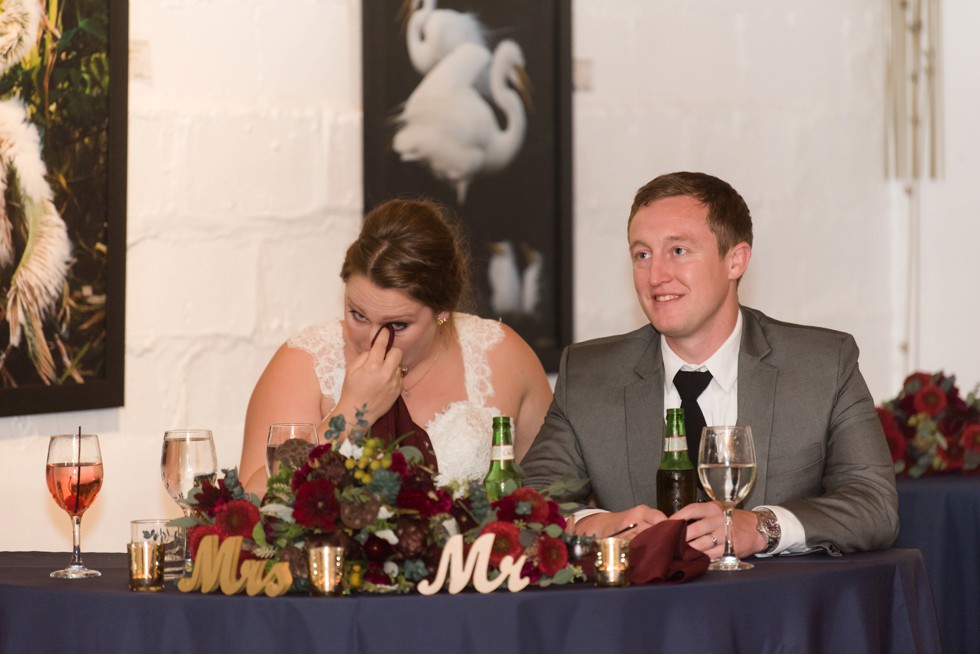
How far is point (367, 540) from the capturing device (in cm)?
177

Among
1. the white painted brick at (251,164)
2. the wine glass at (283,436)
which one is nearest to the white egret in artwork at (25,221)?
the white painted brick at (251,164)

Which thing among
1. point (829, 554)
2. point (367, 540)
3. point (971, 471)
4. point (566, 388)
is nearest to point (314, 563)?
point (367, 540)

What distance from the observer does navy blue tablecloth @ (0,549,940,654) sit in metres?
1.72

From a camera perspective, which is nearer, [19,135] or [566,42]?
[19,135]

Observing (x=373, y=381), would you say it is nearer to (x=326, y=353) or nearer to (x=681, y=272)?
(x=326, y=353)

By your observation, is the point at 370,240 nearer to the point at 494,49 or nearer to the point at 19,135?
the point at 19,135

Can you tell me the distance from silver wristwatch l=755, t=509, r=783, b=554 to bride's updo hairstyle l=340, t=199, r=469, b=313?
1066 millimetres

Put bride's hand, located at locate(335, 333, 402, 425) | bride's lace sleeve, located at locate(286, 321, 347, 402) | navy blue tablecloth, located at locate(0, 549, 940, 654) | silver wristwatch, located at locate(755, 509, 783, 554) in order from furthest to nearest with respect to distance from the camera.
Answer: bride's lace sleeve, located at locate(286, 321, 347, 402) < bride's hand, located at locate(335, 333, 402, 425) < silver wristwatch, located at locate(755, 509, 783, 554) < navy blue tablecloth, located at locate(0, 549, 940, 654)

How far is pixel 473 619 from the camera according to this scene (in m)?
1.72

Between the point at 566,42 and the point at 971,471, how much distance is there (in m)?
1.89

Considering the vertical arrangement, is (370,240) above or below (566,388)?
above

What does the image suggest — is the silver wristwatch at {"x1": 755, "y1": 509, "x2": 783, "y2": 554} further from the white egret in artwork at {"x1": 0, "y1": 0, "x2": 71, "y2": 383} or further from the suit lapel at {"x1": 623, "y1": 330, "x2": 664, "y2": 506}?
the white egret in artwork at {"x1": 0, "y1": 0, "x2": 71, "y2": 383}

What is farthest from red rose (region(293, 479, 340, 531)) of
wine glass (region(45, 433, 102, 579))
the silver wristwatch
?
the silver wristwatch

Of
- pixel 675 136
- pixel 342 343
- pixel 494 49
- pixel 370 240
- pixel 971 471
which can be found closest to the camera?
pixel 370 240
